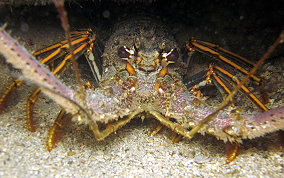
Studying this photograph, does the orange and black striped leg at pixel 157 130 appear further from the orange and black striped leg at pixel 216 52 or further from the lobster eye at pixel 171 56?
the orange and black striped leg at pixel 216 52

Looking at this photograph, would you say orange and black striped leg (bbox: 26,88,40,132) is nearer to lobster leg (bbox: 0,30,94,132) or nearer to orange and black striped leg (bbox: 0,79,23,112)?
lobster leg (bbox: 0,30,94,132)

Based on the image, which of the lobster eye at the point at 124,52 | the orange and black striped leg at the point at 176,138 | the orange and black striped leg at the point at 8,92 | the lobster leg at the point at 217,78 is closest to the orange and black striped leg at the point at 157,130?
A: the orange and black striped leg at the point at 176,138

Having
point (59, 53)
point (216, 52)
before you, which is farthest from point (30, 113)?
point (216, 52)

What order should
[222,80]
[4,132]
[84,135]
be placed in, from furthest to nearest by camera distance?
[222,80], [84,135], [4,132]

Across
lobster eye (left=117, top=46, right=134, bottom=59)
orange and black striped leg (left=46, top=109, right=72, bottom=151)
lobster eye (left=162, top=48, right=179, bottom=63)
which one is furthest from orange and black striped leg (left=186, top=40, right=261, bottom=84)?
orange and black striped leg (left=46, top=109, right=72, bottom=151)

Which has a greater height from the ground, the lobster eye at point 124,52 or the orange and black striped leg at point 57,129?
the lobster eye at point 124,52

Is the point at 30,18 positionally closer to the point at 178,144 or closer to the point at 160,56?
the point at 160,56

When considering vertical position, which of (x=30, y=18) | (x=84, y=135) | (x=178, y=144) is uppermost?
(x=30, y=18)

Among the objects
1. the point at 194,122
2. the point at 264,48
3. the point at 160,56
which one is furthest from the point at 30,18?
the point at 264,48

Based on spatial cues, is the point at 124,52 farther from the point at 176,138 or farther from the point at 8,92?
the point at 8,92
